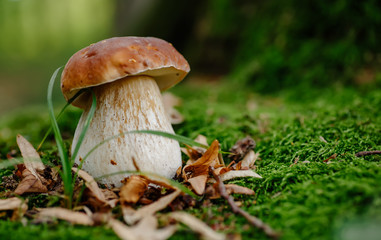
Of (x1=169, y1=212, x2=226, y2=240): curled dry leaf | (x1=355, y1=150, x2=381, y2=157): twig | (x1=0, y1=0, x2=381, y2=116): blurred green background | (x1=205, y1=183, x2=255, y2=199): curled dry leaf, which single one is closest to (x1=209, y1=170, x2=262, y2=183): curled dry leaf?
(x1=205, y1=183, x2=255, y2=199): curled dry leaf

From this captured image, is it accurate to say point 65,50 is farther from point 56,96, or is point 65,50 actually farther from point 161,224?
point 161,224

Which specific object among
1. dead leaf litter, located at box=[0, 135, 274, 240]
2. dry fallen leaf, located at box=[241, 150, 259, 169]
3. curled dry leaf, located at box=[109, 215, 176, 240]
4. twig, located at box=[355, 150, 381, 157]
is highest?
twig, located at box=[355, 150, 381, 157]

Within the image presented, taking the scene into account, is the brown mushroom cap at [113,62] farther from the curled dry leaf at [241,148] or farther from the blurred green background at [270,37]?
the blurred green background at [270,37]

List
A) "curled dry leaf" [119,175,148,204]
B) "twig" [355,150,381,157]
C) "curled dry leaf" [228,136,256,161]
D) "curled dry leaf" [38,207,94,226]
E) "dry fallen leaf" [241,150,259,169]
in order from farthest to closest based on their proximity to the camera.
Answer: "curled dry leaf" [228,136,256,161], "dry fallen leaf" [241,150,259,169], "twig" [355,150,381,157], "curled dry leaf" [119,175,148,204], "curled dry leaf" [38,207,94,226]

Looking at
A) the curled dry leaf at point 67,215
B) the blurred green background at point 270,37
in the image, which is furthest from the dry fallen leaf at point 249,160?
the blurred green background at point 270,37

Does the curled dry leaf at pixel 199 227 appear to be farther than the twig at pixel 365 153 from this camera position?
No

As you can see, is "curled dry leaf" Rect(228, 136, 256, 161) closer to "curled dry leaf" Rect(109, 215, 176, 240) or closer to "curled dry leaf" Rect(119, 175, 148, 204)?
"curled dry leaf" Rect(119, 175, 148, 204)

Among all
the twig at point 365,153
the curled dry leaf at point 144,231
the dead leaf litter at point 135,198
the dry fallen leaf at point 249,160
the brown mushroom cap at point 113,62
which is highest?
the brown mushroom cap at point 113,62
